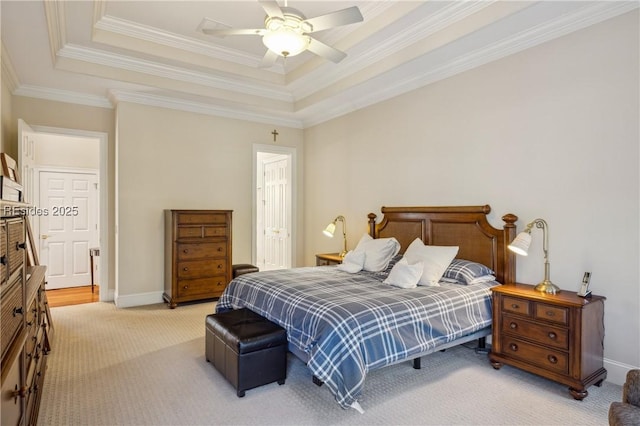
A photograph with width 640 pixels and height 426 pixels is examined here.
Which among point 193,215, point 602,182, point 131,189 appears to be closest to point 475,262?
point 602,182

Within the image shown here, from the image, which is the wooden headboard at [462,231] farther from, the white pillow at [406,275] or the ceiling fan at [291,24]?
the ceiling fan at [291,24]

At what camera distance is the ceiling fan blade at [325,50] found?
9.84ft

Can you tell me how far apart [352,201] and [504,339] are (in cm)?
286

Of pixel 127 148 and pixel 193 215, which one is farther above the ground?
Result: pixel 127 148

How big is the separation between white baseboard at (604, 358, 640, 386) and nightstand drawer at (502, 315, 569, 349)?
535 mm

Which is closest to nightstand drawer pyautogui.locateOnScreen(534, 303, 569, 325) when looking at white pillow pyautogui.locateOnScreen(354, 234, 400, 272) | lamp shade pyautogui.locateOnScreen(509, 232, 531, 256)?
lamp shade pyautogui.locateOnScreen(509, 232, 531, 256)

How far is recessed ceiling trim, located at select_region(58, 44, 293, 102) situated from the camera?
418 centimetres

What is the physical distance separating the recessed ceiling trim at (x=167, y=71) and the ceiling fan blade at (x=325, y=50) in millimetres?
2330

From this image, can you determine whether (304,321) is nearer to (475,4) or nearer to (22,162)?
(475,4)

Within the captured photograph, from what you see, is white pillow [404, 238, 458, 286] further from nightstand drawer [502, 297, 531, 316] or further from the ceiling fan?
the ceiling fan

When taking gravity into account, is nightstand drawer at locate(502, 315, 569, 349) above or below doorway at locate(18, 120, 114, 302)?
below

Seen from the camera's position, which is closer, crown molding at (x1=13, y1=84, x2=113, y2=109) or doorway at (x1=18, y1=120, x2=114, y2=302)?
crown molding at (x1=13, y1=84, x2=113, y2=109)

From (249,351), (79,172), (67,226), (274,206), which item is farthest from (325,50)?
(67,226)

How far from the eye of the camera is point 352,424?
7.43 feet
